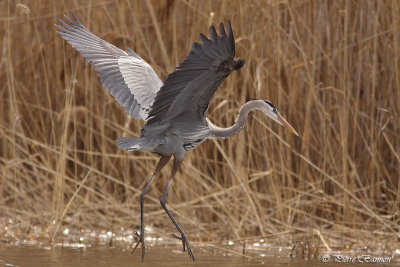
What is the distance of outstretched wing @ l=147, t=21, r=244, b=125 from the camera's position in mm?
3643

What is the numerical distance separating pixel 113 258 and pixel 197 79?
1.40 m

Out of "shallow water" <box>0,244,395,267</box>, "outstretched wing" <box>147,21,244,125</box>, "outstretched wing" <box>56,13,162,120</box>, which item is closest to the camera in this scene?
"outstretched wing" <box>147,21,244,125</box>

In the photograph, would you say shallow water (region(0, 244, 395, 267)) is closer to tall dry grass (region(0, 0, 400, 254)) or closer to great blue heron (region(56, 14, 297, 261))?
great blue heron (region(56, 14, 297, 261))

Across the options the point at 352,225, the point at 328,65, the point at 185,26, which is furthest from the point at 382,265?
the point at 185,26

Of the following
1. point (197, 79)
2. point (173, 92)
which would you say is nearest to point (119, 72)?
point (173, 92)

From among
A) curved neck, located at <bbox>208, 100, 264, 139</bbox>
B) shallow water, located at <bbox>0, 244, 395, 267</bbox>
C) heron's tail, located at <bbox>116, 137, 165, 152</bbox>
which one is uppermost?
curved neck, located at <bbox>208, 100, 264, 139</bbox>

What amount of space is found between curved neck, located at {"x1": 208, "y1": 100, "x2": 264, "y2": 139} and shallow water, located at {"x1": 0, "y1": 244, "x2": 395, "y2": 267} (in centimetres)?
82

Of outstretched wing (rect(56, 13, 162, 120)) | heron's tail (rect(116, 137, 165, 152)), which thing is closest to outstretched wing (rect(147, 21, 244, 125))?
heron's tail (rect(116, 137, 165, 152))

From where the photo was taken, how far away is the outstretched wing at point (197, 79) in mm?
3643

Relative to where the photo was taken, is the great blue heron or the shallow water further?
the shallow water

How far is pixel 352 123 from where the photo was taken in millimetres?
5590

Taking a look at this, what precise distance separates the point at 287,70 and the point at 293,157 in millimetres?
707

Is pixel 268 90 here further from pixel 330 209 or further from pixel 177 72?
pixel 177 72

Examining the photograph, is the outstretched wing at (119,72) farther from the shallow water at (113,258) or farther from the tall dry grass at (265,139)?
the shallow water at (113,258)
